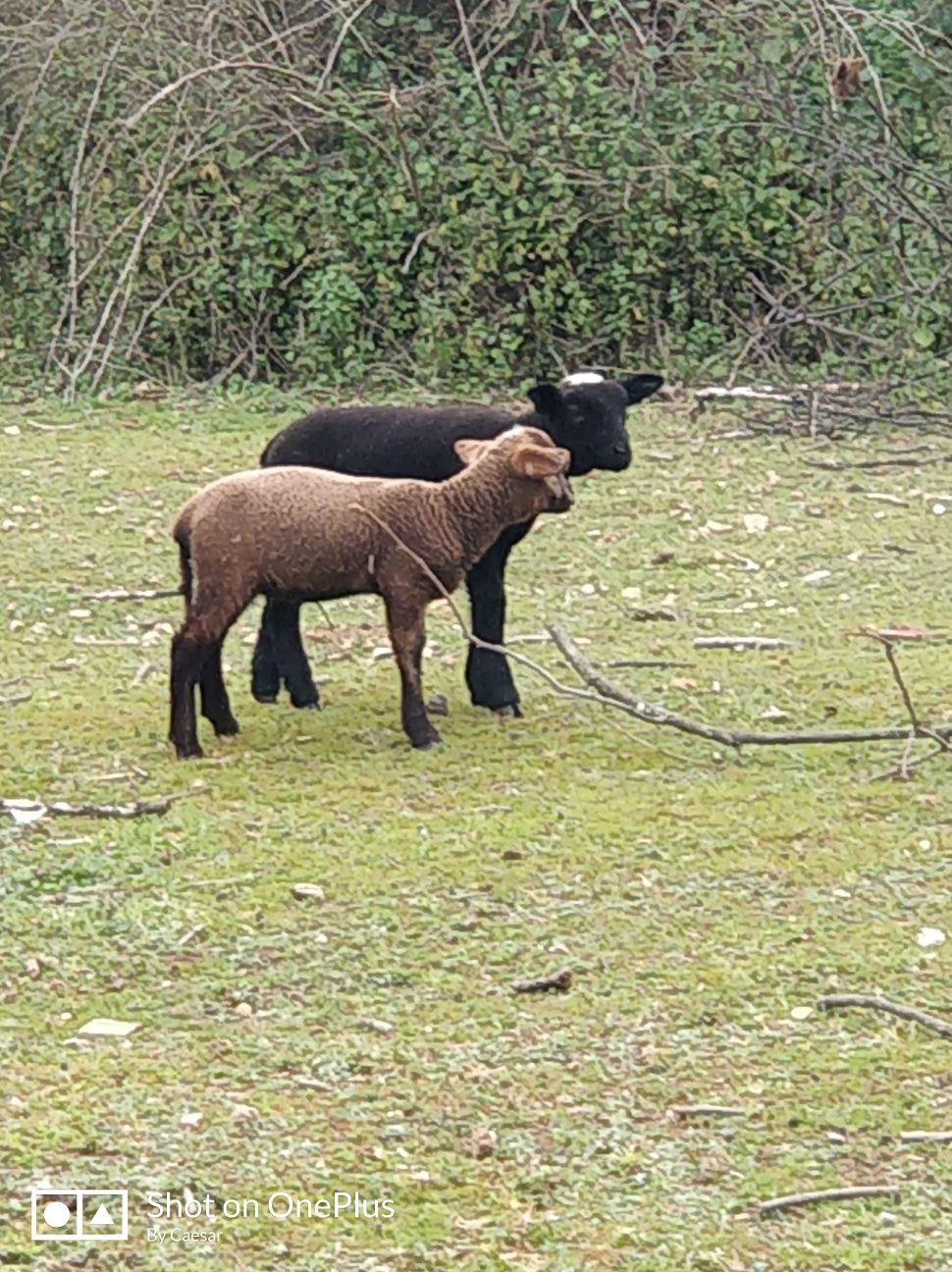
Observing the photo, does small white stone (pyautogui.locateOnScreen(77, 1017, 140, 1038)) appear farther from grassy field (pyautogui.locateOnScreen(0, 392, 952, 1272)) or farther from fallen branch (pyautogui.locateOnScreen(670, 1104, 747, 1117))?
fallen branch (pyautogui.locateOnScreen(670, 1104, 747, 1117))

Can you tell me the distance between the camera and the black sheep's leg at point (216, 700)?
26.7 ft

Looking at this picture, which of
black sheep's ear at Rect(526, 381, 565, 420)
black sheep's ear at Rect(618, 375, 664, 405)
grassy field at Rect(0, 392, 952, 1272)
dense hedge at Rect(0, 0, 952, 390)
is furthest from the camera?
dense hedge at Rect(0, 0, 952, 390)

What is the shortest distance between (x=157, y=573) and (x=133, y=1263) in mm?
6625

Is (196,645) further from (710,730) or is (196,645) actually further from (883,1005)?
(883,1005)

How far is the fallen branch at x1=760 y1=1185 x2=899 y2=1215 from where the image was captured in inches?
189

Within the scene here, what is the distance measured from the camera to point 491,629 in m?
8.83

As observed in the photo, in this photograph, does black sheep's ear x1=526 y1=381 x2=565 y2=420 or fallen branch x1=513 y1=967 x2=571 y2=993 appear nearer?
fallen branch x1=513 y1=967 x2=571 y2=993

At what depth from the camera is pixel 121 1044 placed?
565 cm

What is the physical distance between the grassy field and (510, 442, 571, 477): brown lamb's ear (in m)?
0.85

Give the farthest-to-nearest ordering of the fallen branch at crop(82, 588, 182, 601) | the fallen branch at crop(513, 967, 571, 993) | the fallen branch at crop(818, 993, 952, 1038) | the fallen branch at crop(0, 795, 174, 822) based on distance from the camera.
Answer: the fallen branch at crop(82, 588, 182, 601)
the fallen branch at crop(0, 795, 174, 822)
the fallen branch at crop(513, 967, 571, 993)
the fallen branch at crop(818, 993, 952, 1038)

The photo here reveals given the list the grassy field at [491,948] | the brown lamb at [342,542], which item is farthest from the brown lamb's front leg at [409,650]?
the grassy field at [491,948]

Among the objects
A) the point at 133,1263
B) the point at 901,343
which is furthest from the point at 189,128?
the point at 133,1263

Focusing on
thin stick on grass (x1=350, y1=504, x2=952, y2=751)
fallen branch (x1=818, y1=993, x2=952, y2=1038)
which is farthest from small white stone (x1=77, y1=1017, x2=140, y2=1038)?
thin stick on grass (x1=350, y1=504, x2=952, y2=751)

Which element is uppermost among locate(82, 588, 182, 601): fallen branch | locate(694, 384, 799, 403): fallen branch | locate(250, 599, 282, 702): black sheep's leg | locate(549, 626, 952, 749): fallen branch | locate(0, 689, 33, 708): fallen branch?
locate(549, 626, 952, 749): fallen branch
